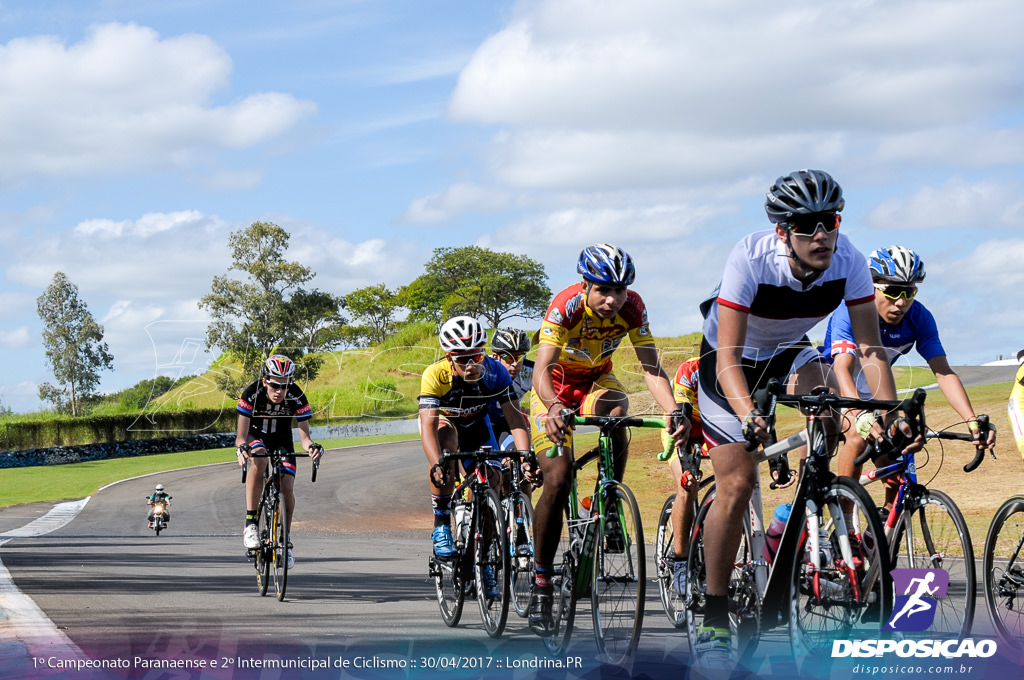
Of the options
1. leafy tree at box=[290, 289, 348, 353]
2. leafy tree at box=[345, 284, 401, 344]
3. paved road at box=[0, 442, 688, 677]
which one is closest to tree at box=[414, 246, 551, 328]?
leafy tree at box=[345, 284, 401, 344]

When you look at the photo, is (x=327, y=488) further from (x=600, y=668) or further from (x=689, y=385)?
(x=600, y=668)

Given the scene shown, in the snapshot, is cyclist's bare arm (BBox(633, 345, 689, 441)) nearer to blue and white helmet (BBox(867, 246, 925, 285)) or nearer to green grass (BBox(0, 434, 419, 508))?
blue and white helmet (BBox(867, 246, 925, 285))

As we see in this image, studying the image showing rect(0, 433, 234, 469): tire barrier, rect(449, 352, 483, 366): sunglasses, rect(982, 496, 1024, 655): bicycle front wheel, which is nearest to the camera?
rect(982, 496, 1024, 655): bicycle front wheel

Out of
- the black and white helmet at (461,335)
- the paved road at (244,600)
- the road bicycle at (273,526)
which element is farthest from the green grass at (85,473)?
the black and white helmet at (461,335)

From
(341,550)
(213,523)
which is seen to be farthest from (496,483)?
(213,523)

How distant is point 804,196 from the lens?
5.18m

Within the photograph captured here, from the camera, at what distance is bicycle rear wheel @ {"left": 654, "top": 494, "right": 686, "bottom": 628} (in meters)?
7.27

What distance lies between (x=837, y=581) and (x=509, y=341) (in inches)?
249

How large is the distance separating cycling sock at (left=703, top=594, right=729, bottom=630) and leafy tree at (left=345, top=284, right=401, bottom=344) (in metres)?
122

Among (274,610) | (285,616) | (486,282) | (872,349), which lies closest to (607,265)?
(872,349)

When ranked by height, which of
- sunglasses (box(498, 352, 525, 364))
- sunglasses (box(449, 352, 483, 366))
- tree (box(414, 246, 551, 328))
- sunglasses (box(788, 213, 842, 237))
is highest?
tree (box(414, 246, 551, 328))

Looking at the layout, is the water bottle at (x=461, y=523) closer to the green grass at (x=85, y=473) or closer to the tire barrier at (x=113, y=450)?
the green grass at (x=85, y=473)

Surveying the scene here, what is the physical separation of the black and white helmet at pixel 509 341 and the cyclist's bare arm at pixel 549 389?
374cm

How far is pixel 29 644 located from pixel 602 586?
3.27 meters
